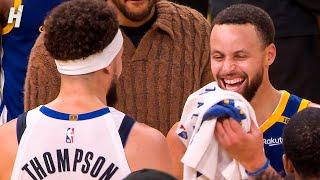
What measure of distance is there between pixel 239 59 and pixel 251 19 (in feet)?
0.74

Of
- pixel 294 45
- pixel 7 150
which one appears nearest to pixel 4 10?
pixel 294 45

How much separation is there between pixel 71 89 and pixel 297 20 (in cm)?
248

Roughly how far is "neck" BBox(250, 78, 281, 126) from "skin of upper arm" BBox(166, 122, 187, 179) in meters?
0.45

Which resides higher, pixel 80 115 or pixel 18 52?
pixel 80 115

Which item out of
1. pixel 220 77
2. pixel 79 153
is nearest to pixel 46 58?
pixel 220 77

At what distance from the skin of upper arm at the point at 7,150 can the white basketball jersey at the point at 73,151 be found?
0.10ft

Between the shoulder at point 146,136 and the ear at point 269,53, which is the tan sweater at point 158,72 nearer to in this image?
the ear at point 269,53

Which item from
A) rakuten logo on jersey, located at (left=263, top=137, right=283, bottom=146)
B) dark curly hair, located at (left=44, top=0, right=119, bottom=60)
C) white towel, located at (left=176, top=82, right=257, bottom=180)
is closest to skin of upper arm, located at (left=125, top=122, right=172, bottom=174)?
white towel, located at (left=176, top=82, right=257, bottom=180)

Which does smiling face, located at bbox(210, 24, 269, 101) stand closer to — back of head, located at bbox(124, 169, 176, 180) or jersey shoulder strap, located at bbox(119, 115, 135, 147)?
jersey shoulder strap, located at bbox(119, 115, 135, 147)

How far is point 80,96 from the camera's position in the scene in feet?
12.1

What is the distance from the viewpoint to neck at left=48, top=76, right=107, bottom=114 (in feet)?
12.0

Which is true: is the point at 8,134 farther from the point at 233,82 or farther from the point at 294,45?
the point at 294,45

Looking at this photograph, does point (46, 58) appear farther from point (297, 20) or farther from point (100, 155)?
point (297, 20)

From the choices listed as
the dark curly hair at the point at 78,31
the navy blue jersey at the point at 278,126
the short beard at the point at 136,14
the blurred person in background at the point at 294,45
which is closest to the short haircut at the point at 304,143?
the navy blue jersey at the point at 278,126
